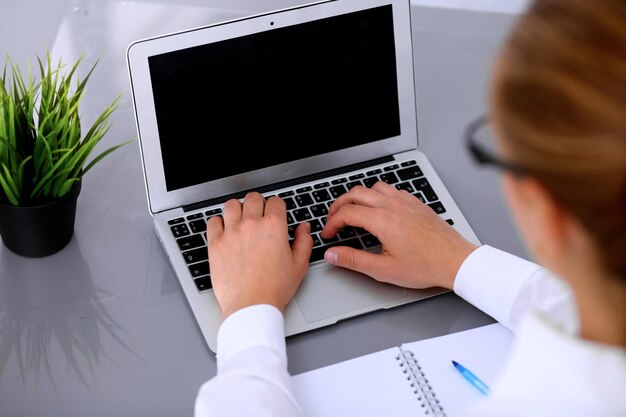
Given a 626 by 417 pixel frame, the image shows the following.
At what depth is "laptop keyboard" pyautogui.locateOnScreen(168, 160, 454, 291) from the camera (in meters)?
1.06

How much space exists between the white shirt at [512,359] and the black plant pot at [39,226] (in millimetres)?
255

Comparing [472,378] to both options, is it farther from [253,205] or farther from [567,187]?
[567,187]

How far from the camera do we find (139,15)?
1407 millimetres

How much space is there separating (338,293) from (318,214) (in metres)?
0.12

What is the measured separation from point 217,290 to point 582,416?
482 mm

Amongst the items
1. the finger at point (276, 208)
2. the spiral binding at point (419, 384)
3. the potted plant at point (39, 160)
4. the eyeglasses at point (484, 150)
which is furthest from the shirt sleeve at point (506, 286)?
the potted plant at point (39, 160)

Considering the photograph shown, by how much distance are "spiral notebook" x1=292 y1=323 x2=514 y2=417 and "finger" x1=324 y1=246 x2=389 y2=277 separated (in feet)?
0.31

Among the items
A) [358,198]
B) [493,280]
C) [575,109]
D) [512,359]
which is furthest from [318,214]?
[575,109]

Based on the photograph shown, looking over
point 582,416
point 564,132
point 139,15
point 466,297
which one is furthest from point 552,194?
point 139,15

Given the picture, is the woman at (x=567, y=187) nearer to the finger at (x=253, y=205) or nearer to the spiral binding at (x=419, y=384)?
the spiral binding at (x=419, y=384)

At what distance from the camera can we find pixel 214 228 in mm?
1056

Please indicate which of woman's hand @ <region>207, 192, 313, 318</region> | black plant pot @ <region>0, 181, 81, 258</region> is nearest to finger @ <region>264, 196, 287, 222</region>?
woman's hand @ <region>207, 192, 313, 318</region>

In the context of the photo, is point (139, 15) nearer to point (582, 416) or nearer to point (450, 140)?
point (450, 140)

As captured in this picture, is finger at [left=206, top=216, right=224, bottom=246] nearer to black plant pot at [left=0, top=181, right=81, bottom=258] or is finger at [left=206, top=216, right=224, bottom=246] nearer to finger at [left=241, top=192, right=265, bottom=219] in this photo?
finger at [left=241, top=192, right=265, bottom=219]
